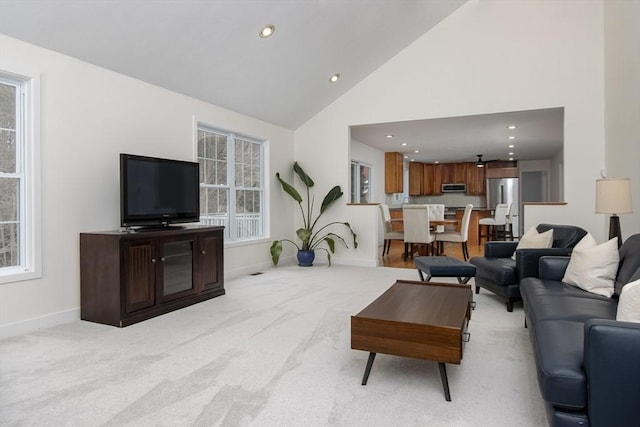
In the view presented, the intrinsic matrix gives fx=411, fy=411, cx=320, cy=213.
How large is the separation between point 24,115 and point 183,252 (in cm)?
175

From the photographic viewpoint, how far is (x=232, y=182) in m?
5.74

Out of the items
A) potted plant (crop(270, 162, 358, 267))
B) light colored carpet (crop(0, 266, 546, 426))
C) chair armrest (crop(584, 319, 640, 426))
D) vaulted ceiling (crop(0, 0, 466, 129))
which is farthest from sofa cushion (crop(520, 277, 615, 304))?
potted plant (crop(270, 162, 358, 267))

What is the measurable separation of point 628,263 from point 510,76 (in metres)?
3.68

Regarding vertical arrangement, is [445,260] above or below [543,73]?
below

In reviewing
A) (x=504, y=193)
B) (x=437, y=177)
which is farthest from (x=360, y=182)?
(x=504, y=193)

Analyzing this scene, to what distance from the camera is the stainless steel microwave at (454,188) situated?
12.1 metres

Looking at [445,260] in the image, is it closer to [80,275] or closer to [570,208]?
[570,208]

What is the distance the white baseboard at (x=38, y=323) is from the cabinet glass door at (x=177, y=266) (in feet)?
2.53

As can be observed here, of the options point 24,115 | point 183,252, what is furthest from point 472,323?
point 24,115

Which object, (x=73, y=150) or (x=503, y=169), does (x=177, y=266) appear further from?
(x=503, y=169)

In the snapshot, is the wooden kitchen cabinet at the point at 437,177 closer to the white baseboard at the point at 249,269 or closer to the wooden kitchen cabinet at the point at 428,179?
the wooden kitchen cabinet at the point at 428,179

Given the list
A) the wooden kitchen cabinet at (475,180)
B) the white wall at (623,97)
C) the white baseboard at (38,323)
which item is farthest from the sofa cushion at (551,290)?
the wooden kitchen cabinet at (475,180)

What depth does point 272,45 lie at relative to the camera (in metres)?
4.68

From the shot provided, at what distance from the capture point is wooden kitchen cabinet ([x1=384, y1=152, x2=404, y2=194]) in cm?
1013
